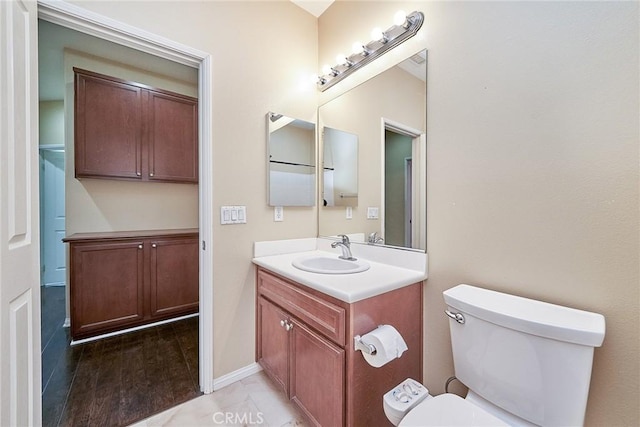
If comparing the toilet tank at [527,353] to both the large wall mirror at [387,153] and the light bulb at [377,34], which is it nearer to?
the large wall mirror at [387,153]

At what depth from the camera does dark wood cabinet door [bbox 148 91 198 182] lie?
2576mm

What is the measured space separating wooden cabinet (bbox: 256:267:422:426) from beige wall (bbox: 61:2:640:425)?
165 millimetres

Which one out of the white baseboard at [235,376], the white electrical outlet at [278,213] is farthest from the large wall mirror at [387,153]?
the white baseboard at [235,376]

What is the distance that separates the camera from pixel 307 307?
4.21 ft

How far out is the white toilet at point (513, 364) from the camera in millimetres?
771

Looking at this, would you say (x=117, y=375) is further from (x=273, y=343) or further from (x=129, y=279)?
(x=273, y=343)

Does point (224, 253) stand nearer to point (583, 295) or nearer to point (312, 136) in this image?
point (312, 136)

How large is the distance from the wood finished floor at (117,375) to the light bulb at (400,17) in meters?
2.44

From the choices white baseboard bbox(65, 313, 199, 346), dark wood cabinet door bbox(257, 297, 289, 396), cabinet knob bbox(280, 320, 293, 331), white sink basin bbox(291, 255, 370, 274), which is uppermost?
white sink basin bbox(291, 255, 370, 274)

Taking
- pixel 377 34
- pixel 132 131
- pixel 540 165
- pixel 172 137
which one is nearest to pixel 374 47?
pixel 377 34

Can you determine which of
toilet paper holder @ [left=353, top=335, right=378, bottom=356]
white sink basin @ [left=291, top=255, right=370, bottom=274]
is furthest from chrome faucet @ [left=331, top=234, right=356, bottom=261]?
toilet paper holder @ [left=353, top=335, right=378, bottom=356]

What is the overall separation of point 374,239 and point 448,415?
0.93 meters

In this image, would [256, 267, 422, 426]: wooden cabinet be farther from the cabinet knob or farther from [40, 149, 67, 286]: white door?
[40, 149, 67, 286]: white door

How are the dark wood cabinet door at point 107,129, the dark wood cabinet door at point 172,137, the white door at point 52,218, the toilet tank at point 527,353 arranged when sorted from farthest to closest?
the white door at point 52,218 → the dark wood cabinet door at point 172,137 → the dark wood cabinet door at point 107,129 → the toilet tank at point 527,353
